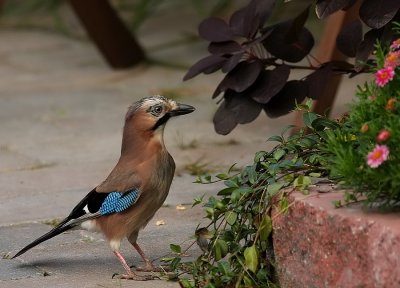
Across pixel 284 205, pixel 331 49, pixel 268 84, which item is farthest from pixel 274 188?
pixel 331 49

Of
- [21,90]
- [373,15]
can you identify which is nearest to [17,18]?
[21,90]

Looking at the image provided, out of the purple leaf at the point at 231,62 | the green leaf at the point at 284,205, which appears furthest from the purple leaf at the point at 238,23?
the green leaf at the point at 284,205

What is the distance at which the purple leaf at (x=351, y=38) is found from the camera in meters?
5.35

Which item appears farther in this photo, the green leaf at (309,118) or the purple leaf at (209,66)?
the purple leaf at (209,66)

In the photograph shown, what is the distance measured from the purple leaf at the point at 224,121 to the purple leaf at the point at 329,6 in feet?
2.57

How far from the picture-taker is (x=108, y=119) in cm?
754

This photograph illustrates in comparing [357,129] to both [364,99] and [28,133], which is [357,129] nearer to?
[364,99]

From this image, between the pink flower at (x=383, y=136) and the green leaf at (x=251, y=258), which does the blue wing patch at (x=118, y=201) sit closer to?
the green leaf at (x=251, y=258)

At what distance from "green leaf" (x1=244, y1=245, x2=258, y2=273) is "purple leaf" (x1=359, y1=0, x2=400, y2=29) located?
4.53ft

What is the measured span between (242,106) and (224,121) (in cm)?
12

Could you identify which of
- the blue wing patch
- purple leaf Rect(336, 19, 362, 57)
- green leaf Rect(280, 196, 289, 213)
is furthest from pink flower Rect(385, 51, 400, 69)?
purple leaf Rect(336, 19, 362, 57)

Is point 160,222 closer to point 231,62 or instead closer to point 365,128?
point 231,62

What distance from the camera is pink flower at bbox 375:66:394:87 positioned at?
11.9ft

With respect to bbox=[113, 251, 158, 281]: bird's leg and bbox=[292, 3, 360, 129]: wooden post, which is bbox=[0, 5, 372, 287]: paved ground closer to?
bbox=[113, 251, 158, 281]: bird's leg
